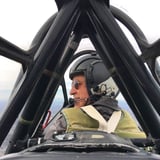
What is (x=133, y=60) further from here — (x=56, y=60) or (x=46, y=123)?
(x=46, y=123)

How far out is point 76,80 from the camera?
351 centimetres

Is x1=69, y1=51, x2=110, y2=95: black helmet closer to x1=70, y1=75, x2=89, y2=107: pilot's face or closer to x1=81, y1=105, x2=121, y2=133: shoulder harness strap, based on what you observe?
x1=70, y1=75, x2=89, y2=107: pilot's face

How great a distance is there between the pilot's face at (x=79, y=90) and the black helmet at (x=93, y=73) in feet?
0.10

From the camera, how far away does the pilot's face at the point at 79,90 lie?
11.3 feet

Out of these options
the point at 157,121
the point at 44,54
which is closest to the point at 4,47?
the point at 44,54

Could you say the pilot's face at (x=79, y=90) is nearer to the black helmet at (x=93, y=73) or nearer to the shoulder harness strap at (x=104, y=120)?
the black helmet at (x=93, y=73)

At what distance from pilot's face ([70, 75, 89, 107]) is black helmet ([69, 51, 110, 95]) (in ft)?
0.10

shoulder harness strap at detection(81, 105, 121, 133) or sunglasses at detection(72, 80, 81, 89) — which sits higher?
sunglasses at detection(72, 80, 81, 89)

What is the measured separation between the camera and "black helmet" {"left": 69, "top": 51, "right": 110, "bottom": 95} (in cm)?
342

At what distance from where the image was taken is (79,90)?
3484 mm

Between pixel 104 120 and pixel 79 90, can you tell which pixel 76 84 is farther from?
pixel 104 120

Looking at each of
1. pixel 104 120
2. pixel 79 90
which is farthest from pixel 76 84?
pixel 104 120

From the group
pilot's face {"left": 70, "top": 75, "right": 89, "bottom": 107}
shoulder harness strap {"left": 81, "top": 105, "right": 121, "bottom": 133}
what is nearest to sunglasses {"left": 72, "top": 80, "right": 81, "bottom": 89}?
pilot's face {"left": 70, "top": 75, "right": 89, "bottom": 107}

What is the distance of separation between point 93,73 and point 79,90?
162 millimetres
